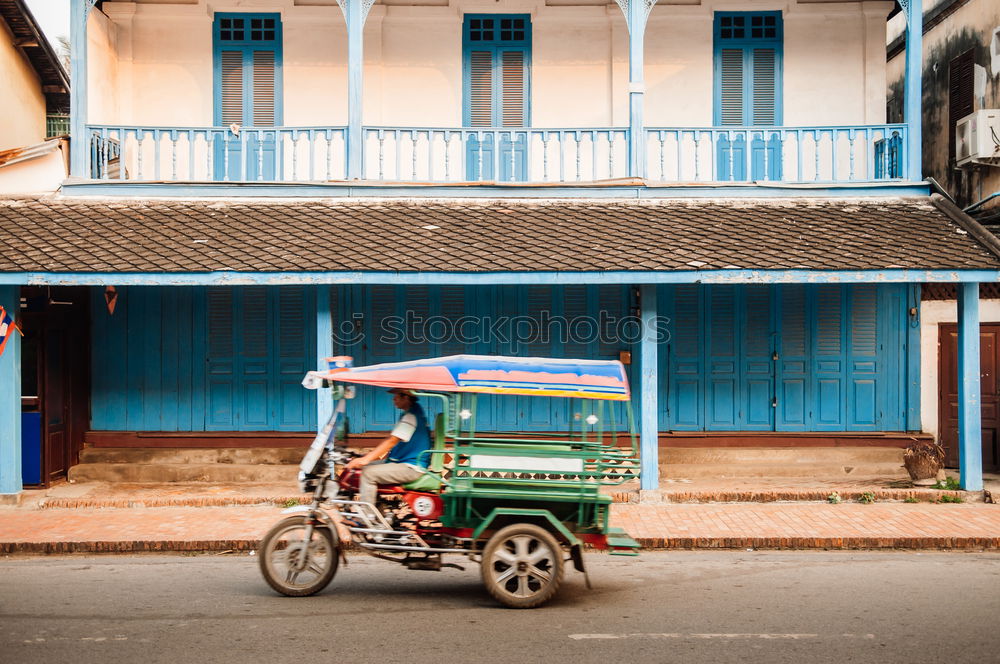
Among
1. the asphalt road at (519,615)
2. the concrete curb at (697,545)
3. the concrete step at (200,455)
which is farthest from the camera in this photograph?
the concrete step at (200,455)

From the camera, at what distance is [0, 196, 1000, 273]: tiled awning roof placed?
10930mm

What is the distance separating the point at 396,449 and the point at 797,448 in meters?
7.44

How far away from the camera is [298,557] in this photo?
23.9 ft

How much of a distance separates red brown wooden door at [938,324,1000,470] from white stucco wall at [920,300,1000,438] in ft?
0.26

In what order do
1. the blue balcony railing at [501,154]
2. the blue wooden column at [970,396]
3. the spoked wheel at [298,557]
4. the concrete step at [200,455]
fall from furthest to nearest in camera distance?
the concrete step at [200,455] < the blue balcony railing at [501,154] < the blue wooden column at [970,396] < the spoked wheel at [298,557]

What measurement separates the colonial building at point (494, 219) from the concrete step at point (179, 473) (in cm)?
36

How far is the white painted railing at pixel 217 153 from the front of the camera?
12.6 meters

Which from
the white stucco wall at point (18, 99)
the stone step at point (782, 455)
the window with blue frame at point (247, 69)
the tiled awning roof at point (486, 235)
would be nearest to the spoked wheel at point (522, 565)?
the tiled awning roof at point (486, 235)

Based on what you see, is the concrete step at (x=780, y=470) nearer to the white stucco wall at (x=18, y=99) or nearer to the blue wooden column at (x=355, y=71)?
the blue wooden column at (x=355, y=71)

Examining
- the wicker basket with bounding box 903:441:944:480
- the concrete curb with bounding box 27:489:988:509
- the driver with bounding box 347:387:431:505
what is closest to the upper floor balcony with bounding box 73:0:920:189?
the wicker basket with bounding box 903:441:944:480

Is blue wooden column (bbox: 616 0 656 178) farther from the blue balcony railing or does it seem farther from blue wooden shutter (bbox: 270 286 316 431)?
blue wooden shutter (bbox: 270 286 316 431)

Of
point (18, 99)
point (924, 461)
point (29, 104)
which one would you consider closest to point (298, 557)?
point (924, 461)

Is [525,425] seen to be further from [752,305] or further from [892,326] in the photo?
[892,326]

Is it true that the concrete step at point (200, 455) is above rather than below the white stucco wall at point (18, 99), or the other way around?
below
